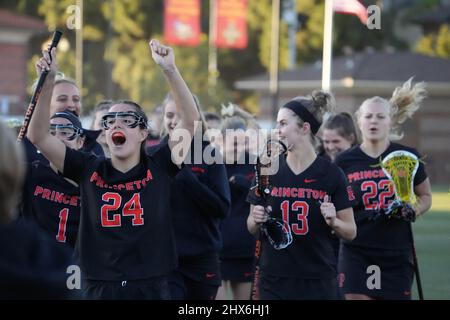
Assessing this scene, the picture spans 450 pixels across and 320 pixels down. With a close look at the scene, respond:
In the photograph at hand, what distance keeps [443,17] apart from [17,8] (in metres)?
24.6

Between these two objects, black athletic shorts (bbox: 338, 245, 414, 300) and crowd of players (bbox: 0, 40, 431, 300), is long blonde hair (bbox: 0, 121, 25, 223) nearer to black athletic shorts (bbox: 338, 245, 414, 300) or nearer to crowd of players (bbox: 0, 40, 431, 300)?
crowd of players (bbox: 0, 40, 431, 300)

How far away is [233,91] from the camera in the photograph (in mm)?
56500

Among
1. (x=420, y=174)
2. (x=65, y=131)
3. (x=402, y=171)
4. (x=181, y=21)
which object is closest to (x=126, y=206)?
(x=65, y=131)

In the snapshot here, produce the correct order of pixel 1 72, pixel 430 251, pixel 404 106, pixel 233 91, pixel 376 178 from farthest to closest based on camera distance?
1. pixel 233 91
2. pixel 1 72
3. pixel 430 251
4. pixel 404 106
5. pixel 376 178

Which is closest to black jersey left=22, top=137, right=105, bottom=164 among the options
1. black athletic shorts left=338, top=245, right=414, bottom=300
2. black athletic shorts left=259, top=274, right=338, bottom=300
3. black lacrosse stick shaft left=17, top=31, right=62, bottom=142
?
black lacrosse stick shaft left=17, top=31, right=62, bottom=142

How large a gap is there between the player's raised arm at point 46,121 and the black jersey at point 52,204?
2.49 ft

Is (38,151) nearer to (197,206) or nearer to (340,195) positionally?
(197,206)

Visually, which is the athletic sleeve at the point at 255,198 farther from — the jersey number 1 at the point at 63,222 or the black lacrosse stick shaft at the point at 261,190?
the jersey number 1 at the point at 63,222

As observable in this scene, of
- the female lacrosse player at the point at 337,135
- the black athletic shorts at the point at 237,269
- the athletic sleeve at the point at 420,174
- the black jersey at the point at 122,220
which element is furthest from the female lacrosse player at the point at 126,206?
the female lacrosse player at the point at 337,135

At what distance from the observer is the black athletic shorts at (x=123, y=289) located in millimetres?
5754

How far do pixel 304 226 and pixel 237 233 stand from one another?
247 cm

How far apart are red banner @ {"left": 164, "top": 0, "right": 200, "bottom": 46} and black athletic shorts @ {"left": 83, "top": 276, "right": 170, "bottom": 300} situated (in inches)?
1285
